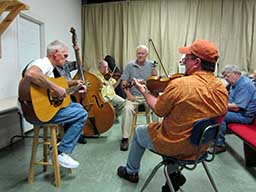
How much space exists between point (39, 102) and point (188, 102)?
1147mm

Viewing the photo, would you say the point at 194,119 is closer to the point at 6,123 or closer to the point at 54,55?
the point at 54,55

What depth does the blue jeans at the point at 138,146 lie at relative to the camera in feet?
6.46

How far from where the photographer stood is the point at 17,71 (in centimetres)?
351

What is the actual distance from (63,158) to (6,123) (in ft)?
4.49

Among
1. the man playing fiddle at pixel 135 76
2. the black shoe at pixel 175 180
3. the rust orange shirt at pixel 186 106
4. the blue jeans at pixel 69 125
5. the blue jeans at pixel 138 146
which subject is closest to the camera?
the rust orange shirt at pixel 186 106

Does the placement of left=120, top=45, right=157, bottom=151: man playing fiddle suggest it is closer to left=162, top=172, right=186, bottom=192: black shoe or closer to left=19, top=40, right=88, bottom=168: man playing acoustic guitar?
left=19, top=40, right=88, bottom=168: man playing acoustic guitar

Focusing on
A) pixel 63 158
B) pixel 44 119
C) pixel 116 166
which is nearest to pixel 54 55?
pixel 44 119

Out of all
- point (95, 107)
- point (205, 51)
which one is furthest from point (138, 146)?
point (95, 107)

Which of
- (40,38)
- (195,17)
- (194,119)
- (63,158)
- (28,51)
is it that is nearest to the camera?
(194,119)

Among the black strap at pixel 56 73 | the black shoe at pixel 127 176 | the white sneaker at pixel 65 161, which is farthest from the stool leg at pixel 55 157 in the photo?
the black strap at pixel 56 73

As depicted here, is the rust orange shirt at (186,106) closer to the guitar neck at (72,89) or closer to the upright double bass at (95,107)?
the guitar neck at (72,89)

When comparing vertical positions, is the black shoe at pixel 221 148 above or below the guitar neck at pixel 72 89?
below

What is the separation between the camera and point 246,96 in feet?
9.96

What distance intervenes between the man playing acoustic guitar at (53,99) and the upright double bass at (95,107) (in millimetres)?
906
